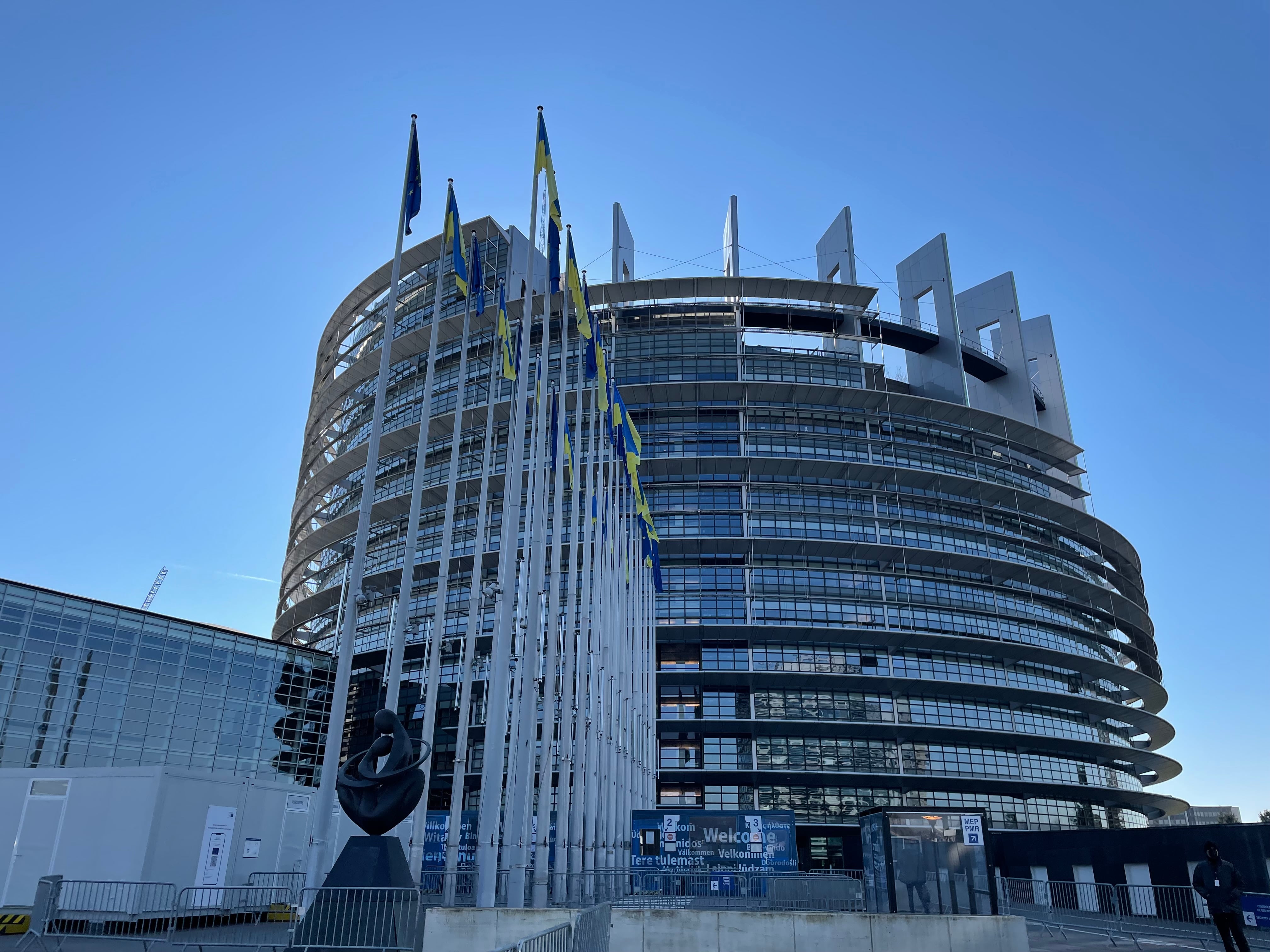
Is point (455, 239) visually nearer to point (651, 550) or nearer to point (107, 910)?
point (107, 910)

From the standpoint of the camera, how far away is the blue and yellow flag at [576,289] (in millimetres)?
26375

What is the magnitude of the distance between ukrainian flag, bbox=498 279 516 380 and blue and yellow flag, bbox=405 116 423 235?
3782 millimetres

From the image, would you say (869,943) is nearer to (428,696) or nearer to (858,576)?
(428,696)

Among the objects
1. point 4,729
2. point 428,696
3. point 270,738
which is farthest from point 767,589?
point 4,729

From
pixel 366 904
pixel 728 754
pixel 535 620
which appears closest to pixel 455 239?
pixel 535 620

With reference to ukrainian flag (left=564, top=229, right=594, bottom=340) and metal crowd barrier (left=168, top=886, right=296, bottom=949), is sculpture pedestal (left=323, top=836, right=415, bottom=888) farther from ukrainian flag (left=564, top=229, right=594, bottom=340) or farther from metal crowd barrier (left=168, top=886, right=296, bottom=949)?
ukrainian flag (left=564, top=229, right=594, bottom=340)

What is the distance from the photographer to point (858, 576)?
58.2m

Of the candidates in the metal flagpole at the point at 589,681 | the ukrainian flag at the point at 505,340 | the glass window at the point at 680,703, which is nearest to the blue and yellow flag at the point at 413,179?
the ukrainian flag at the point at 505,340

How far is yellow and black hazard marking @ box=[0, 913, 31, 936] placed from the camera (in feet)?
61.7

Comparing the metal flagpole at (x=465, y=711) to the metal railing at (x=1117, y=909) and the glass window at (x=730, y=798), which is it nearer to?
the metal railing at (x=1117, y=909)

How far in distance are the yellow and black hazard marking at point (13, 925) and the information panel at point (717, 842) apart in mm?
17000

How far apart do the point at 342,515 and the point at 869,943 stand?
58.0 metres

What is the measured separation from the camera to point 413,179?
22.4m

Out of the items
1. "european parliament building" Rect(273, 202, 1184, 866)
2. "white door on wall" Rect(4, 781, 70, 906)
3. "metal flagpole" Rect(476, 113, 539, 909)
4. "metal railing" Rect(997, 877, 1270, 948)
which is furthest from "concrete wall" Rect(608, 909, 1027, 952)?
"european parliament building" Rect(273, 202, 1184, 866)
